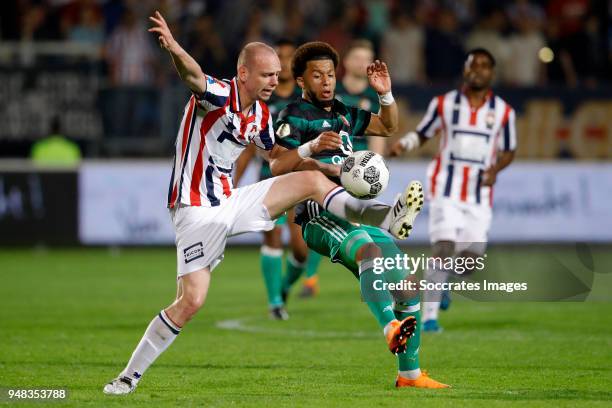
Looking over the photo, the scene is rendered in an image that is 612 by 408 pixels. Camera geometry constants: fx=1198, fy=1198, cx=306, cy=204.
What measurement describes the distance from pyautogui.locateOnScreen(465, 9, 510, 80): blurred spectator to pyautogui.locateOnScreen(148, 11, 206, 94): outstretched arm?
13619 millimetres

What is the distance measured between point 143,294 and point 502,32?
941 cm

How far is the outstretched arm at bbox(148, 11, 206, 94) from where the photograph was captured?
6.67m

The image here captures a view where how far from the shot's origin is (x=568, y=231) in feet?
60.3

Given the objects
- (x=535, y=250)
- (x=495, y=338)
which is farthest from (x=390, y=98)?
(x=535, y=250)

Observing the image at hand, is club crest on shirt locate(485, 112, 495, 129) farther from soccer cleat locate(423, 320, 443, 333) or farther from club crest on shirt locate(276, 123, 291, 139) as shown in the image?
club crest on shirt locate(276, 123, 291, 139)

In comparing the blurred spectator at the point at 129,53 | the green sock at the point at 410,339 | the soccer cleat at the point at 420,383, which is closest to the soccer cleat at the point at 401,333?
the green sock at the point at 410,339

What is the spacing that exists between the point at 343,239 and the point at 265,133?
822 millimetres

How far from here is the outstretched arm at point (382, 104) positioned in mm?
7773

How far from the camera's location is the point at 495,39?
65.7 feet

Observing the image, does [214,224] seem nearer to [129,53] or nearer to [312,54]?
[312,54]

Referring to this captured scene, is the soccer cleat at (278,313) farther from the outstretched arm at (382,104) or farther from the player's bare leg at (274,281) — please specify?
the outstretched arm at (382,104)

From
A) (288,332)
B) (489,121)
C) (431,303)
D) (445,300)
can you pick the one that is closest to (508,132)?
(489,121)

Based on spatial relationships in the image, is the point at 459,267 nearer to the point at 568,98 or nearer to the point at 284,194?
the point at 284,194

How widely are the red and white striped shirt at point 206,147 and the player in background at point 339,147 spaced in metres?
0.51
